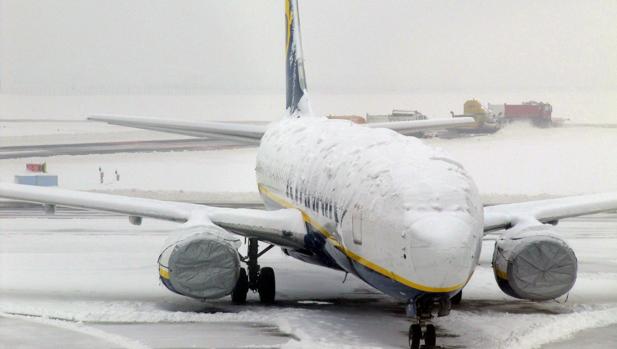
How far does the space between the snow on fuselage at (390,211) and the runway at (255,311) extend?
5.16ft

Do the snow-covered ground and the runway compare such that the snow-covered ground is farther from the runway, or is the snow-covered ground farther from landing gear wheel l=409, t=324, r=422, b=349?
landing gear wheel l=409, t=324, r=422, b=349

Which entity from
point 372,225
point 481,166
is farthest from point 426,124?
point 481,166

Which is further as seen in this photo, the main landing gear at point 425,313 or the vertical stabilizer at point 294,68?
the vertical stabilizer at point 294,68

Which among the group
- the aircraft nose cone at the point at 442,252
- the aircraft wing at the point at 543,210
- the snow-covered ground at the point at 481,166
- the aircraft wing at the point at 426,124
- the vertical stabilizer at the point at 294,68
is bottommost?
the snow-covered ground at the point at 481,166

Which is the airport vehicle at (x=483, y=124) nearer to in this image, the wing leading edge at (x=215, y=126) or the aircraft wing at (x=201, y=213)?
the wing leading edge at (x=215, y=126)

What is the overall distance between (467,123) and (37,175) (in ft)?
104

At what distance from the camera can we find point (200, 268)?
86.6 feet

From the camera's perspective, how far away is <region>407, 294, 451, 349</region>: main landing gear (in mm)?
21844

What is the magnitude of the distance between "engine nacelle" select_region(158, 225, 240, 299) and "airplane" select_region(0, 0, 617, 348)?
0.02 metres

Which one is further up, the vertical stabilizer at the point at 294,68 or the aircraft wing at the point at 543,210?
the vertical stabilizer at the point at 294,68

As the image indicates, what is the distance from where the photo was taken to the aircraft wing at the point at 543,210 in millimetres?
28875

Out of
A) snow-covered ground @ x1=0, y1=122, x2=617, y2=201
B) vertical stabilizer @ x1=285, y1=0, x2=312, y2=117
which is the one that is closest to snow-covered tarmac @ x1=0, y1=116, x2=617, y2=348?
vertical stabilizer @ x1=285, y1=0, x2=312, y2=117

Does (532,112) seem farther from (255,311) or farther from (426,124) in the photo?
(255,311)

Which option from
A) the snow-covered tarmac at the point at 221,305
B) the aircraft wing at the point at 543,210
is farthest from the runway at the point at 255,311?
the aircraft wing at the point at 543,210
